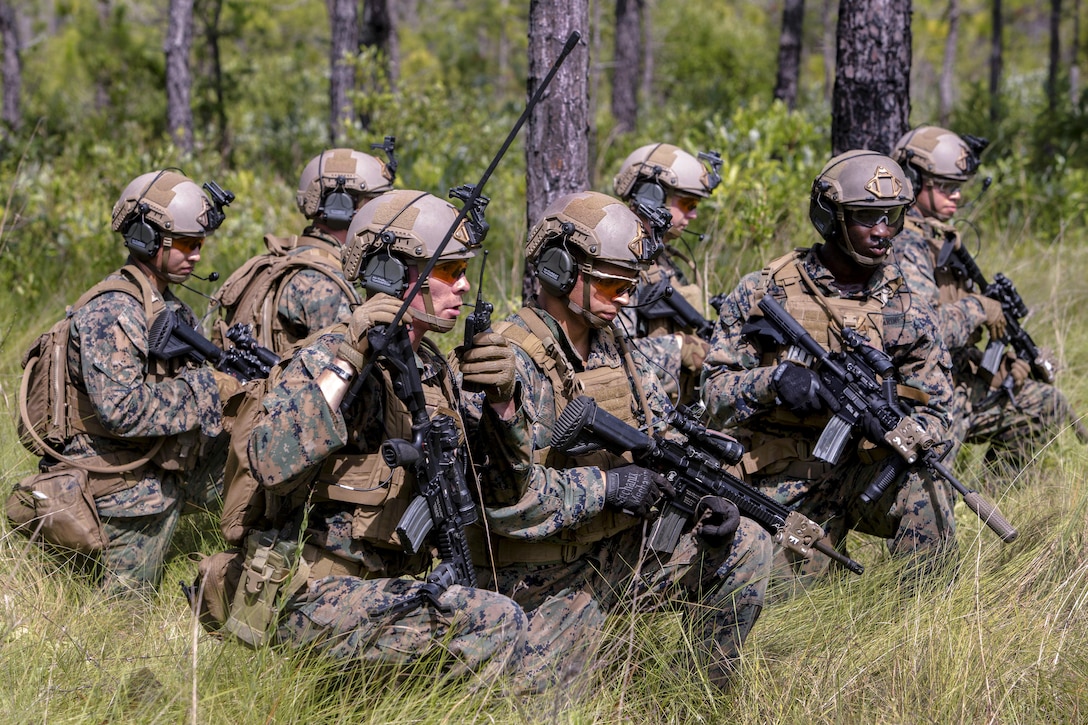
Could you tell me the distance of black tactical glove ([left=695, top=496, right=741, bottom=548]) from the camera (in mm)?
3734

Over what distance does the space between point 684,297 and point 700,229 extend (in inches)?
101

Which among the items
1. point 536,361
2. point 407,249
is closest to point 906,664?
point 536,361

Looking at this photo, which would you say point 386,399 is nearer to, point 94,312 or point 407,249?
point 407,249

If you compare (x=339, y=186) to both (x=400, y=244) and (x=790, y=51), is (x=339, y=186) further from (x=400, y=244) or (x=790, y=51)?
(x=790, y=51)

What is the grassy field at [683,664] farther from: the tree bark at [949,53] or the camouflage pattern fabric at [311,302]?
the tree bark at [949,53]

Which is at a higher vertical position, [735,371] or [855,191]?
[855,191]

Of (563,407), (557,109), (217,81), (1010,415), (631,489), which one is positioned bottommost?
(1010,415)

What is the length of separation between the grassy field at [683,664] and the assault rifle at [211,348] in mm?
900

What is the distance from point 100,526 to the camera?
14.9 feet

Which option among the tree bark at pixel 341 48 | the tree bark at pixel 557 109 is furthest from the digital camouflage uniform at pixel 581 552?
the tree bark at pixel 341 48

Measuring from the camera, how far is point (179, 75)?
43.1ft

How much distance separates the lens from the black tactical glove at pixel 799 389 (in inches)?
172

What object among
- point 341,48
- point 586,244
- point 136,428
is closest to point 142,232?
point 136,428

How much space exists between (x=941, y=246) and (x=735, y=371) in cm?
229
